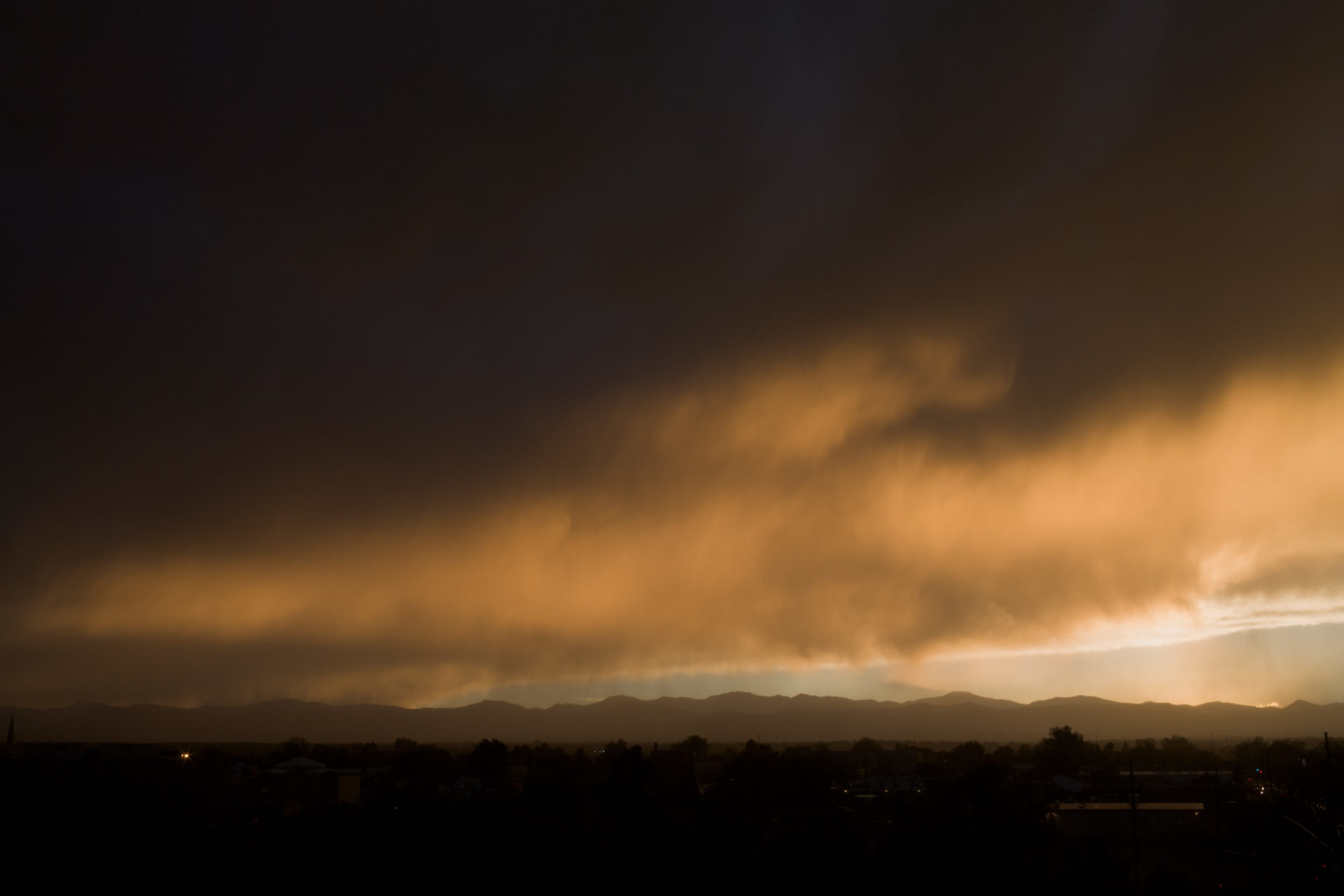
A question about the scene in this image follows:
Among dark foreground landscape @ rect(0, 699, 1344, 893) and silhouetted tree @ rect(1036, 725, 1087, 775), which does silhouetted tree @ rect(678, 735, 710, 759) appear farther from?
dark foreground landscape @ rect(0, 699, 1344, 893)

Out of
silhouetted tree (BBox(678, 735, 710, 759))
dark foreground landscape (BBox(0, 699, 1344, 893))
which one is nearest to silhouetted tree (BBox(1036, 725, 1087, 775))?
dark foreground landscape (BBox(0, 699, 1344, 893))

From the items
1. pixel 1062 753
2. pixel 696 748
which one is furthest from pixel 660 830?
pixel 696 748

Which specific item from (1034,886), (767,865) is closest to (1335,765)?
(1034,886)

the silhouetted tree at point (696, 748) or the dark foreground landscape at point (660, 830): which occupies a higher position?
the dark foreground landscape at point (660, 830)

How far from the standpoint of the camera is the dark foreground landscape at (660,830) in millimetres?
28969

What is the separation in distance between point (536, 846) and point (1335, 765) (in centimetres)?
4122

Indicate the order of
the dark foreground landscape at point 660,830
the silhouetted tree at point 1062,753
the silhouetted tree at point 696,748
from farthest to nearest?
the silhouetted tree at point 696,748 → the silhouetted tree at point 1062,753 → the dark foreground landscape at point 660,830

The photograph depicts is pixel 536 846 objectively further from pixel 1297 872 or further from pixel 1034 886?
pixel 1297 872

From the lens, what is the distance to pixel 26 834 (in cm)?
2752

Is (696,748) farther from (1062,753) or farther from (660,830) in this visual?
(660,830)

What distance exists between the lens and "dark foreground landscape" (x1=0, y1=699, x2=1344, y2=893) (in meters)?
29.0

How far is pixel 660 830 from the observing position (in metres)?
39.0

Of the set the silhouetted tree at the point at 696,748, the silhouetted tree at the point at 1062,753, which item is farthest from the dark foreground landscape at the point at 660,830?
the silhouetted tree at the point at 696,748

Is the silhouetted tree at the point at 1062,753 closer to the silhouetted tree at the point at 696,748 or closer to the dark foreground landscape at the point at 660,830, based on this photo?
the dark foreground landscape at the point at 660,830
